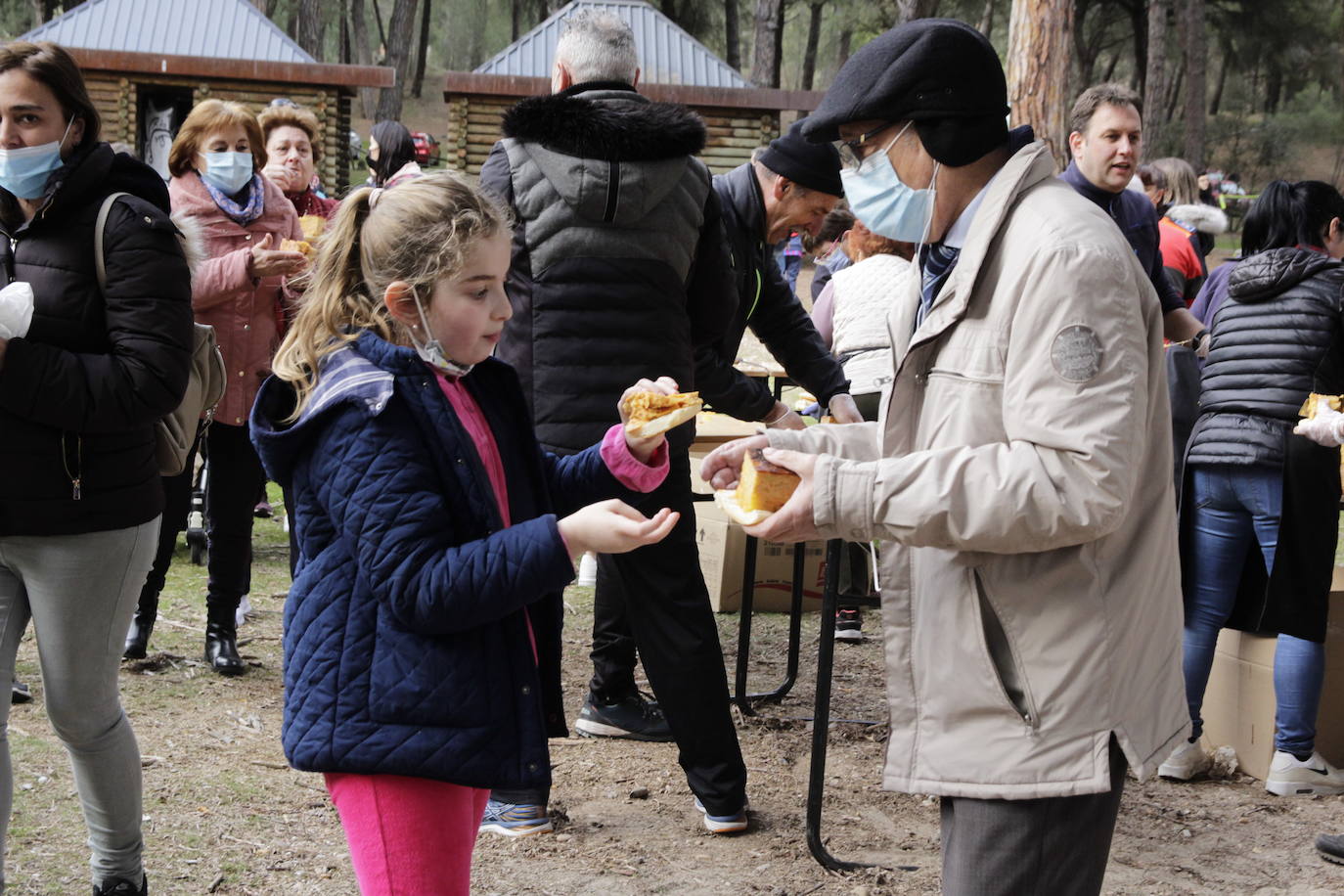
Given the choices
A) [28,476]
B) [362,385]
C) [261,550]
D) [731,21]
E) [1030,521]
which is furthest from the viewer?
[731,21]

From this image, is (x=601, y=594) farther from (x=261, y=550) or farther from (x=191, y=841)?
(x=261, y=550)

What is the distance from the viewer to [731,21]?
37625 mm

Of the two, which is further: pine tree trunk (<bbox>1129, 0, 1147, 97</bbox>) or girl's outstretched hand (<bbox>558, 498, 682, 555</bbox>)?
pine tree trunk (<bbox>1129, 0, 1147, 97</bbox>)

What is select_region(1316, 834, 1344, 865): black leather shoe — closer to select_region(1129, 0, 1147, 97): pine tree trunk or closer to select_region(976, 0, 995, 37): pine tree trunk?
select_region(976, 0, 995, 37): pine tree trunk

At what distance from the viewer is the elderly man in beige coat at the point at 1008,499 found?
6.51ft

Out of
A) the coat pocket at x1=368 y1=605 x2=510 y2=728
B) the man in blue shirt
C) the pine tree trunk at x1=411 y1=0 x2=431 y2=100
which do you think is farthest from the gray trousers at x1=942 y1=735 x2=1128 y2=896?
the pine tree trunk at x1=411 y1=0 x2=431 y2=100

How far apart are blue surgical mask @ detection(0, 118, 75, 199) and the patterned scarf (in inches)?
102

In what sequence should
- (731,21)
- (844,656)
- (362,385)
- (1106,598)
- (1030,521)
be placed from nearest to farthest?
(1030,521), (1106,598), (362,385), (844,656), (731,21)

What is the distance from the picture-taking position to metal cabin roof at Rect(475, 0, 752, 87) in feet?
67.5

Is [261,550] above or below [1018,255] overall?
→ below

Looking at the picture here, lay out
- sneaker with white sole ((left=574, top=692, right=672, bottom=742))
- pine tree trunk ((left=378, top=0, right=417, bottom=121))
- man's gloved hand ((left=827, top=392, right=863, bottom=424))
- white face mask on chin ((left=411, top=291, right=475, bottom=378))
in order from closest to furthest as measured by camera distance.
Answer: white face mask on chin ((left=411, top=291, right=475, bottom=378))
man's gloved hand ((left=827, top=392, right=863, bottom=424))
sneaker with white sole ((left=574, top=692, right=672, bottom=742))
pine tree trunk ((left=378, top=0, right=417, bottom=121))

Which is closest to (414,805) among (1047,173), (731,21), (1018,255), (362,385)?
(362,385)

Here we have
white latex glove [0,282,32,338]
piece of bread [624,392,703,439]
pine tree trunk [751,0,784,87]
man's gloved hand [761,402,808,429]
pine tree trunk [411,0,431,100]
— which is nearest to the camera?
piece of bread [624,392,703,439]

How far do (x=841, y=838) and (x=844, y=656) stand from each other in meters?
2.27
